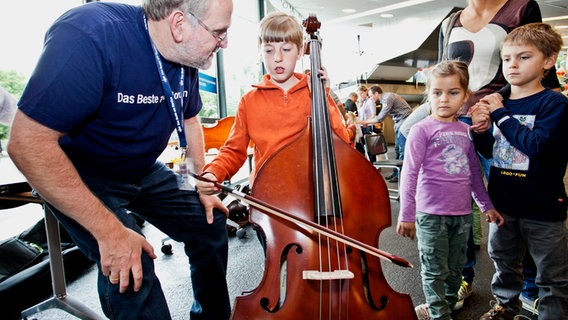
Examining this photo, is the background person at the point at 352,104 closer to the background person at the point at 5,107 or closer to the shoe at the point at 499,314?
the shoe at the point at 499,314

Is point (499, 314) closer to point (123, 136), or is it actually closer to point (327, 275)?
point (327, 275)

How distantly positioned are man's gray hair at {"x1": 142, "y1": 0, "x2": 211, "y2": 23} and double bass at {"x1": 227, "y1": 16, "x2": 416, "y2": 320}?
1.63 feet

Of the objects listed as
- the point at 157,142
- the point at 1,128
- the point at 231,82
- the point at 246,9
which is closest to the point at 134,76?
the point at 157,142

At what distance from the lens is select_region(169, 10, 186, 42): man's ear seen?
93 centimetres

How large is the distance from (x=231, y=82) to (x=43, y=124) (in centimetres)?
415

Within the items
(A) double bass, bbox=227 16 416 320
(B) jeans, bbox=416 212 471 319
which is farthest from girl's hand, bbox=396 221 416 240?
(A) double bass, bbox=227 16 416 320

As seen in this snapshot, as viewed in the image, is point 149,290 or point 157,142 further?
point 157,142

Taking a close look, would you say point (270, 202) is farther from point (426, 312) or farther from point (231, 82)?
point (231, 82)

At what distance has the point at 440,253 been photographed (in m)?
1.29

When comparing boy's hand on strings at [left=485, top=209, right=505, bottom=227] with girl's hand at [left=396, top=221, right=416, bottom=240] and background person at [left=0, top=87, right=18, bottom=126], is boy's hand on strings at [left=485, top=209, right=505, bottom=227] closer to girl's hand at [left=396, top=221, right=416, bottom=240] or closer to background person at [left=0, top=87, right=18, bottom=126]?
girl's hand at [left=396, top=221, right=416, bottom=240]

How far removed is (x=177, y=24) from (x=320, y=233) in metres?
0.75

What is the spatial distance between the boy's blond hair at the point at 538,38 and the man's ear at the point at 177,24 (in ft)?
3.97

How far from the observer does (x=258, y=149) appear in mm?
1416

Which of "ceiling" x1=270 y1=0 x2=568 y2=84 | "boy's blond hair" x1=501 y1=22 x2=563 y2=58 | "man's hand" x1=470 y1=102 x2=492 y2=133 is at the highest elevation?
"ceiling" x1=270 y1=0 x2=568 y2=84
